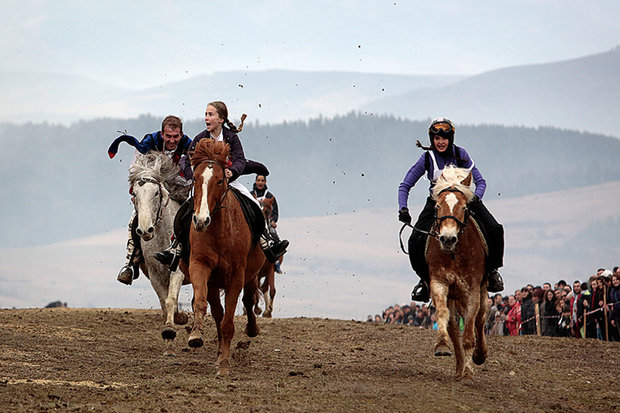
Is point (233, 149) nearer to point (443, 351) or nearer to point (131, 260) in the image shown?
point (131, 260)

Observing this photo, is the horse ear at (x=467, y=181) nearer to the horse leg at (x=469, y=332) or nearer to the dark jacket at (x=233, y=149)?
the horse leg at (x=469, y=332)

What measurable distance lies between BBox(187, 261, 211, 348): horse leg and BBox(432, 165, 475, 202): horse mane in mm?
2833

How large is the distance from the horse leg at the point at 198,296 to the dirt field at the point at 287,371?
1.66 feet

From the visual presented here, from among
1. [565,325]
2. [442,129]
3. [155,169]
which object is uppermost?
[442,129]

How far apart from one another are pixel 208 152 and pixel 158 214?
2243 mm

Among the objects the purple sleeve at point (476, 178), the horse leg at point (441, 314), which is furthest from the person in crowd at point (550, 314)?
the horse leg at point (441, 314)

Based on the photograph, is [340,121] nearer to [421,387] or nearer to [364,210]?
[364,210]

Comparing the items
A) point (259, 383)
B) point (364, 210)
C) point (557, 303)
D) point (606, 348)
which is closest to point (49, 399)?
point (259, 383)

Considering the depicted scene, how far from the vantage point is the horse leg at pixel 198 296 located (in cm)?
1011

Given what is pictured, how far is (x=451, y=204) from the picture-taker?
1066 centimetres

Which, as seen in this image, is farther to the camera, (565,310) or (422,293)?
(565,310)

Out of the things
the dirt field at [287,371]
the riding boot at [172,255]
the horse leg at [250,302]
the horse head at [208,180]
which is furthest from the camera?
the horse leg at [250,302]

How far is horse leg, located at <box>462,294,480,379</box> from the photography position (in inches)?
432

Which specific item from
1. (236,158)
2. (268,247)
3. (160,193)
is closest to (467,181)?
(268,247)
